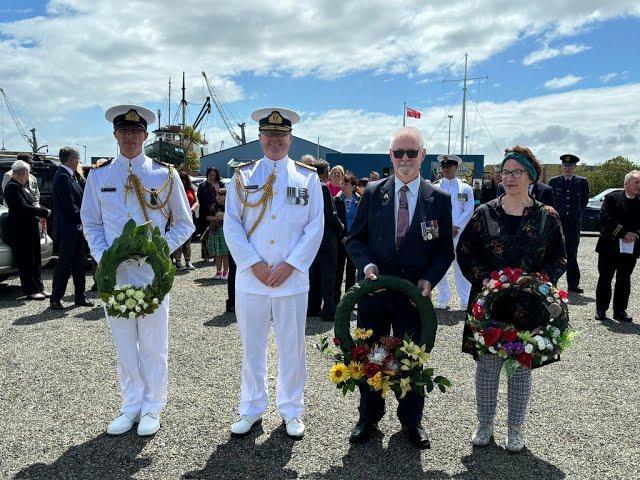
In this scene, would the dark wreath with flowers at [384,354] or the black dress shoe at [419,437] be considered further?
the black dress shoe at [419,437]

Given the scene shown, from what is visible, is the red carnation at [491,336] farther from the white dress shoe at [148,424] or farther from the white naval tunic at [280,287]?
the white dress shoe at [148,424]

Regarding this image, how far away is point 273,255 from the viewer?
3.90 m

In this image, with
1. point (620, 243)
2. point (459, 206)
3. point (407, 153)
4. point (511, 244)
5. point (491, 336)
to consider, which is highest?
point (407, 153)

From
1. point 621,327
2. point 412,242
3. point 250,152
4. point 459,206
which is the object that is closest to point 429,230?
point 412,242

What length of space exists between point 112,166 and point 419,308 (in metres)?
2.47

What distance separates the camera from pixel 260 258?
12.7 ft

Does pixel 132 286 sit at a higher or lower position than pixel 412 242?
lower

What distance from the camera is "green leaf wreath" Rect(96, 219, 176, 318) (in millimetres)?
3623

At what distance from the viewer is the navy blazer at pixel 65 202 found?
750cm

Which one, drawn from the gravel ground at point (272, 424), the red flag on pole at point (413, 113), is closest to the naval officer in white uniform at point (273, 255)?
the gravel ground at point (272, 424)

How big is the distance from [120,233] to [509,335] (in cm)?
282

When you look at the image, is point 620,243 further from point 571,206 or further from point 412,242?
point 412,242

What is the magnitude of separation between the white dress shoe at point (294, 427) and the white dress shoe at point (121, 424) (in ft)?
3.72

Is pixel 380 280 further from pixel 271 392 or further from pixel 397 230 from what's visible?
pixel 271 392
